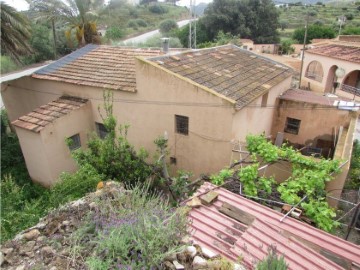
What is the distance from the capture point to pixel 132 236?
2.90 metres

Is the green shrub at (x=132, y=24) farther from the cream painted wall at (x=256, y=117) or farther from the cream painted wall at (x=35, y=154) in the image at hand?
the cream painted wall at (x=35, y=154)

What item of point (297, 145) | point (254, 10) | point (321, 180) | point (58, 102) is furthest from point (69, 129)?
point (254, 10)

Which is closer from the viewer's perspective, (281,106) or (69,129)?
(69,129)

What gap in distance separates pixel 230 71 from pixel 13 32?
375 inches

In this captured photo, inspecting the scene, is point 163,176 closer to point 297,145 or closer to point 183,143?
point 183,143

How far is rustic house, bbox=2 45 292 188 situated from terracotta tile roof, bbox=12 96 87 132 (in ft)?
0.15

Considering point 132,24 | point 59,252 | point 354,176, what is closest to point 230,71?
point 354,176

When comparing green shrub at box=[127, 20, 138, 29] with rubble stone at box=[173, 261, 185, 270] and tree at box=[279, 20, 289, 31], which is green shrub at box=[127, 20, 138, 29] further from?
rubble stone at box=[173, 261, 185, 270]

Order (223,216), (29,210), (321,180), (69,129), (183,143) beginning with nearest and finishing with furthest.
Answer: (223,216), (321,180), (29,210), (183,143), (69,129)

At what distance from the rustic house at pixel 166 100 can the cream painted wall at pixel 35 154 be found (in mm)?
59

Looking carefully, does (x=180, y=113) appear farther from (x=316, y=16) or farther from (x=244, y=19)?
(x=316, y=16)

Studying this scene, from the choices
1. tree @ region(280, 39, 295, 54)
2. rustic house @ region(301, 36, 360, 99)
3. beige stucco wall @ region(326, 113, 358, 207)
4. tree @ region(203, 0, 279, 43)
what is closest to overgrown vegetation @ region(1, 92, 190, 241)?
beige stucco wall @ region(326, 113, 358, 207)

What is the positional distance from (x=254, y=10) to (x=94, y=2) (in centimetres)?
3188

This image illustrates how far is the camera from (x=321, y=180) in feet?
19.7
